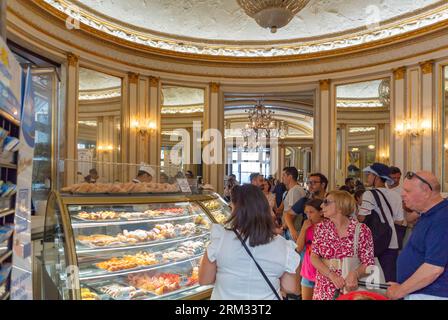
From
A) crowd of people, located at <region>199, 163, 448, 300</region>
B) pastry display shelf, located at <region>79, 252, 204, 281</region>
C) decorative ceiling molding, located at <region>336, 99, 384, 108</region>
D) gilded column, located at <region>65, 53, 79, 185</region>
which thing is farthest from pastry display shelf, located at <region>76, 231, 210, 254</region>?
decorative ceiling molding, located at <region>336, 99, 384, 108</region>

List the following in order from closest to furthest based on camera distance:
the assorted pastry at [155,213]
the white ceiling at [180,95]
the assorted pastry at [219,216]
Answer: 1. the assorted pastry at [155,213]
2. the assorted pastry at [219,216]
3. the white ceiling at [180,95]

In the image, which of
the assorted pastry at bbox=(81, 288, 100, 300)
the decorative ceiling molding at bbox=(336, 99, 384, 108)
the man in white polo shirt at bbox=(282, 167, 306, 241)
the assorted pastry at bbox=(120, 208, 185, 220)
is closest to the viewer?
the assorted pastry at bbox=(81, 288, 100, 300)

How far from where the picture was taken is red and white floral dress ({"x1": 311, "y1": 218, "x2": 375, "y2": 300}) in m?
2.42

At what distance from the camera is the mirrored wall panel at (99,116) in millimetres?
7527

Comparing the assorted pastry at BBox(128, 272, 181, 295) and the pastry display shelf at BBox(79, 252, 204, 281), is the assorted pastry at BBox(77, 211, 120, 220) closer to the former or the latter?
the pastry display shelf at BBox(79, 252, 204, 281)

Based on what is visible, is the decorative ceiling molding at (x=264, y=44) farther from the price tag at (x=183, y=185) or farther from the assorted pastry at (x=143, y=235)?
the assorted pastry at (x=143, y=235)

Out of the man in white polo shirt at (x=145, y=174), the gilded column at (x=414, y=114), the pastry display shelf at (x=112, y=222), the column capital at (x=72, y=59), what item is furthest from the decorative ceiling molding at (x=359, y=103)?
the pastry display shelf at (x=112, y=222)

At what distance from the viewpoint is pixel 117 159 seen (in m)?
8.30

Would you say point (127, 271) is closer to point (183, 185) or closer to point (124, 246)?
point (124, 246)

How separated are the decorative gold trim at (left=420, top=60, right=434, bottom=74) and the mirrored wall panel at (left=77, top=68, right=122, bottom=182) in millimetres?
6680

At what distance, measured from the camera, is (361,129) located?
1145 centimetres

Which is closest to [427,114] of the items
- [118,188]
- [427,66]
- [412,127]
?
[412,127]

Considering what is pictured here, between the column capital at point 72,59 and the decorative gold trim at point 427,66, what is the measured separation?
7168mm

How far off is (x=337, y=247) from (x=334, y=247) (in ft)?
0.07
